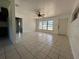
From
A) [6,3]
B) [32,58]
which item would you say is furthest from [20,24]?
[32,58]

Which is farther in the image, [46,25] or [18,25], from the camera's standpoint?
[46,25]

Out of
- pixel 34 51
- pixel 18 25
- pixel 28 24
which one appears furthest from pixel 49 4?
pixel 28 24

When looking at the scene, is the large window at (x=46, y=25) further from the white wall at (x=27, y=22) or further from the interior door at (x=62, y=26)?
the interior door at (x=62, y=26)

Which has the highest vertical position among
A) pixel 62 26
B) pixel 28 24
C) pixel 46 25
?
pixel 28 24

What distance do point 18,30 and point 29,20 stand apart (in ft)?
8.11

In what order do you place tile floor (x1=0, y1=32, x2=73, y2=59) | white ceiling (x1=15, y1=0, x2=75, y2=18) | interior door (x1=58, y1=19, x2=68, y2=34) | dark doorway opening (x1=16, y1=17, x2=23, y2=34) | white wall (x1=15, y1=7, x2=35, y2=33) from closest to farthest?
1. tile floor (x1=0, y1=32, x2=73, y2=59)
2. white ceiling (x1=15, y1=0, x2=75, y2=18)
3. interior door (x1=58, y1=19, x2=68, y2=34)
4. dark doorway opening (x1=16, y1=17, x2=23, y2=34)
5. white wall (x1=15, y1=7, x2=35, y2=33)

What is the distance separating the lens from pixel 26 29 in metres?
11.6

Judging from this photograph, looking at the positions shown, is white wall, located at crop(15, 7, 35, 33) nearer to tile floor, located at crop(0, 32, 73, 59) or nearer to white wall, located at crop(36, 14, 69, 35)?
white wall, located at crop(36, 14, 69, 35)

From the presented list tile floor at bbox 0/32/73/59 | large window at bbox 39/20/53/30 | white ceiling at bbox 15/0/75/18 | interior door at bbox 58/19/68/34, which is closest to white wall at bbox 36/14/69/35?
interior door at bbox 58/19/68/34

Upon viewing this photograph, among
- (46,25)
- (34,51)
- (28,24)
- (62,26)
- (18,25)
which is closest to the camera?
(34,51)

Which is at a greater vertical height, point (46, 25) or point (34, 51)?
point (46, 25)

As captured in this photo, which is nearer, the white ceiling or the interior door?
the white ceiling

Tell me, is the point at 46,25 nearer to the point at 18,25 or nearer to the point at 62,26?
the point at 62,26

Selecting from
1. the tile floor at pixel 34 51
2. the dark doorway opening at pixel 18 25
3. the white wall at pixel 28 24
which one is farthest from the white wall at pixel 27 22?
the tile floor at pixel 34 51
